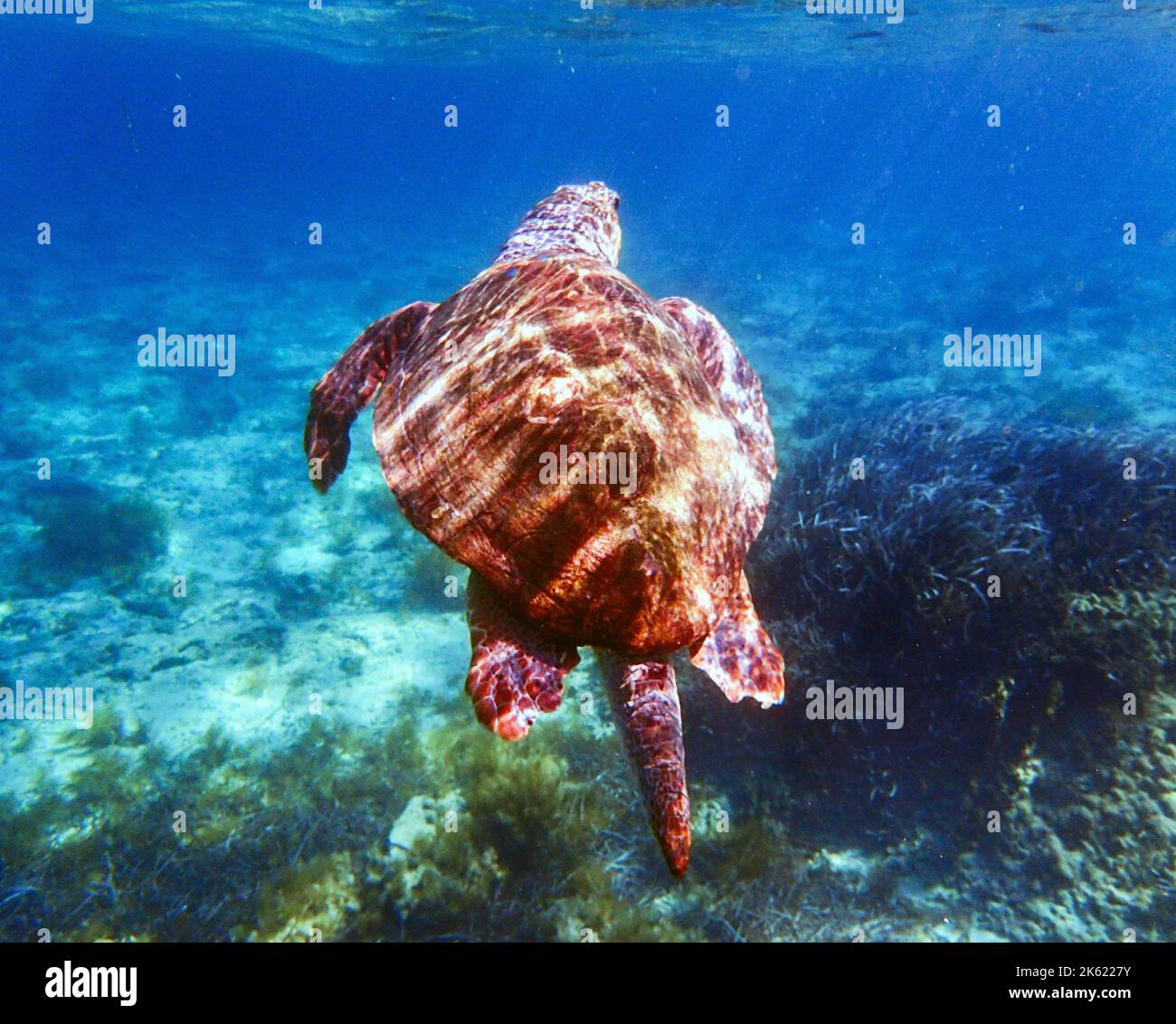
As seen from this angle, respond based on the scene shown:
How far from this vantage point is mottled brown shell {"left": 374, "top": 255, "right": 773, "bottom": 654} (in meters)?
3.14

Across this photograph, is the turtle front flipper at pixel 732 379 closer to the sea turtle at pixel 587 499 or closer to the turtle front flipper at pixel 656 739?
the sea turtle at pixel 587 499

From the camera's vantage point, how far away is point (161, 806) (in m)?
6.99

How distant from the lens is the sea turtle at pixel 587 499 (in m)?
3.14

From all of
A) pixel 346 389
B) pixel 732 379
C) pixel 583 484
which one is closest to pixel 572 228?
pixel 732 379

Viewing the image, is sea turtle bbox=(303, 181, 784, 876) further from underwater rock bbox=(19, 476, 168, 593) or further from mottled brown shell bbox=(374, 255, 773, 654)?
underwater rock bbox=(19, 476, 168, 593)

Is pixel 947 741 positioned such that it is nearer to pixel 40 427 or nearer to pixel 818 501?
pixel 818 501

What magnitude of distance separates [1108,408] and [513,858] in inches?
662

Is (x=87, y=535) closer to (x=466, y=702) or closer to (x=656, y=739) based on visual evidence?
(x=466, y=702)

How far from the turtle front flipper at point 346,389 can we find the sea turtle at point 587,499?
2.39 ft

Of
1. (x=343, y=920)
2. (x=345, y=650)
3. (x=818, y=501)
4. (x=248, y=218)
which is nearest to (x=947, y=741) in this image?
(x=818, y=501)

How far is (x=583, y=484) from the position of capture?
10.3 feet

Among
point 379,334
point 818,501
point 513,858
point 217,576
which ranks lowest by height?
point 513,858

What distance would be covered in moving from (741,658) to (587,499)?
5.13 feet

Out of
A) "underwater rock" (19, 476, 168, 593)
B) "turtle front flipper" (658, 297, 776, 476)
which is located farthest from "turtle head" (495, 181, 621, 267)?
"underwater rock" (19, 476, 168, 593)
